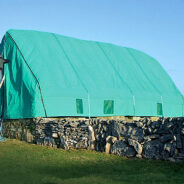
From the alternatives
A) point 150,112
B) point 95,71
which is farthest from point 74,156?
point 150,112

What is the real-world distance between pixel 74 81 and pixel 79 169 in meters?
11.7

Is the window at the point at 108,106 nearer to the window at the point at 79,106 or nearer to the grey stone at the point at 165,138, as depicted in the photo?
the window at the point at 79,106

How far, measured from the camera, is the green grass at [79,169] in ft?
27.2

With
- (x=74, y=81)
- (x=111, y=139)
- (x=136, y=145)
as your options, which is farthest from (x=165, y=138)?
(x=74, y=81)

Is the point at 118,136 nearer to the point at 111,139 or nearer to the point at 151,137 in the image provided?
the point at 111,139

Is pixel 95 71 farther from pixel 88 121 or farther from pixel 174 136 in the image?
pixel 174 136

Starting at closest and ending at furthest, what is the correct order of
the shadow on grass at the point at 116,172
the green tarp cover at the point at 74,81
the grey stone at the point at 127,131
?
the shadow on grass at the point at 116,172 → the grey stone at the point at 127,131 → the green tarp cover at the point at 74,81

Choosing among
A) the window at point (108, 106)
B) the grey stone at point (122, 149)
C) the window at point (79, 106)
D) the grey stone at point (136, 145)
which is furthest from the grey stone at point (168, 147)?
the window at point (108, 106)

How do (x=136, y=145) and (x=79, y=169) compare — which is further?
(x=136, y=145)

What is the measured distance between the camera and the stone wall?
11.2 m

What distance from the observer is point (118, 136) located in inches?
513

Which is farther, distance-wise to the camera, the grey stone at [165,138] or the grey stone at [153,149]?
the grey stone at [153,149]

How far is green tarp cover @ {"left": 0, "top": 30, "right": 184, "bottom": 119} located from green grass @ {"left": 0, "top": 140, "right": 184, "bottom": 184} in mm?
6121

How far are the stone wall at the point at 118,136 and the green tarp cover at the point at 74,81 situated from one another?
2.70 m
